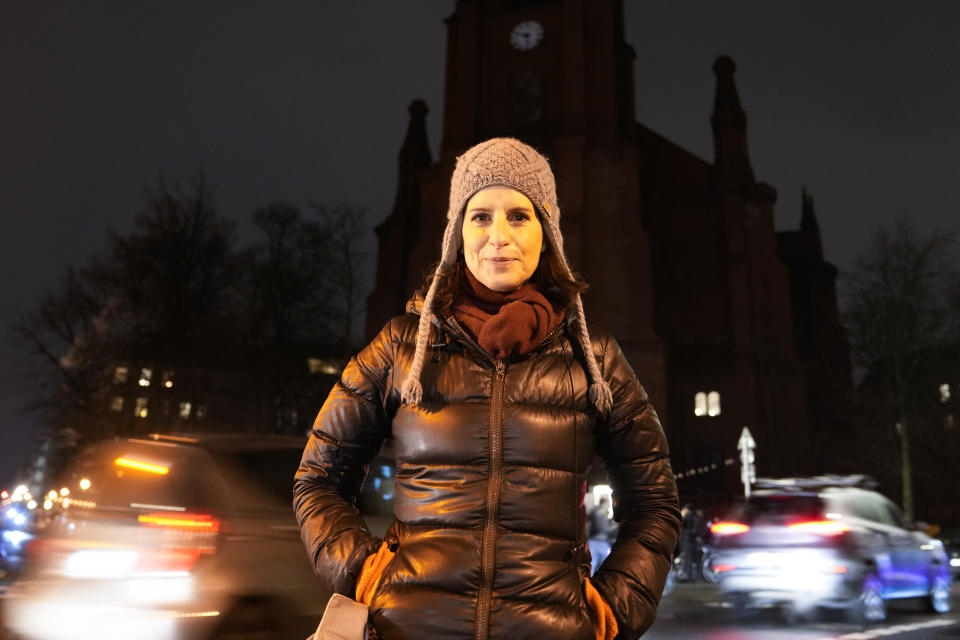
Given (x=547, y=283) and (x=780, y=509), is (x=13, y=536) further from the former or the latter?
(x=547, y=283)

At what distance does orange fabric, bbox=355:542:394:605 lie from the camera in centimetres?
203

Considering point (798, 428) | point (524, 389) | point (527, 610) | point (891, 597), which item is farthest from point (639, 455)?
point (798, 428)

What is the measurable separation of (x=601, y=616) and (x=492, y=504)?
0.39m

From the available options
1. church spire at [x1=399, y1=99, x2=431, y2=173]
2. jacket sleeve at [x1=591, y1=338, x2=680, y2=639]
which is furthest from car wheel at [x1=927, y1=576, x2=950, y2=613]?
church spire at [x1=399, y1=99, x2=431, y2=173]

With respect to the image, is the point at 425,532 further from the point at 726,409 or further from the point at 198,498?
the point at 726,409

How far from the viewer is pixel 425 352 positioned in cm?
222

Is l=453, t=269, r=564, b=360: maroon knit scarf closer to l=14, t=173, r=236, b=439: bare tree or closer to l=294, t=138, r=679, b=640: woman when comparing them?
l=294, t=138, r=679, b=640: woman

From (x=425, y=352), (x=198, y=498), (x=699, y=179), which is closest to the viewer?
(x=425, y=352)

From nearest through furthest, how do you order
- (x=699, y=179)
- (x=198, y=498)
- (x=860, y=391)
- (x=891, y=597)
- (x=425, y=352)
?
(x=425, y=352) < (x=198, y=498) < (x=891, y=597) < (x=860, y=391) < (x=699, y=179)

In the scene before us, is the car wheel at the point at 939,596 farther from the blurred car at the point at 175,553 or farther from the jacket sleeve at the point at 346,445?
the jacket sleeve at the point at 346,445

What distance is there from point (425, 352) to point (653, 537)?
2.64ft

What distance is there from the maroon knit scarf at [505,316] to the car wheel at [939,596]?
34.8ft

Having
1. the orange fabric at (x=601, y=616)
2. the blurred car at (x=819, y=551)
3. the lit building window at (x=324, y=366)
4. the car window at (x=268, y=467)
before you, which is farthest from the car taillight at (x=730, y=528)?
the lit building window at (x=324, y=366)

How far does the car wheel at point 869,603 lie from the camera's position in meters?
9.17
